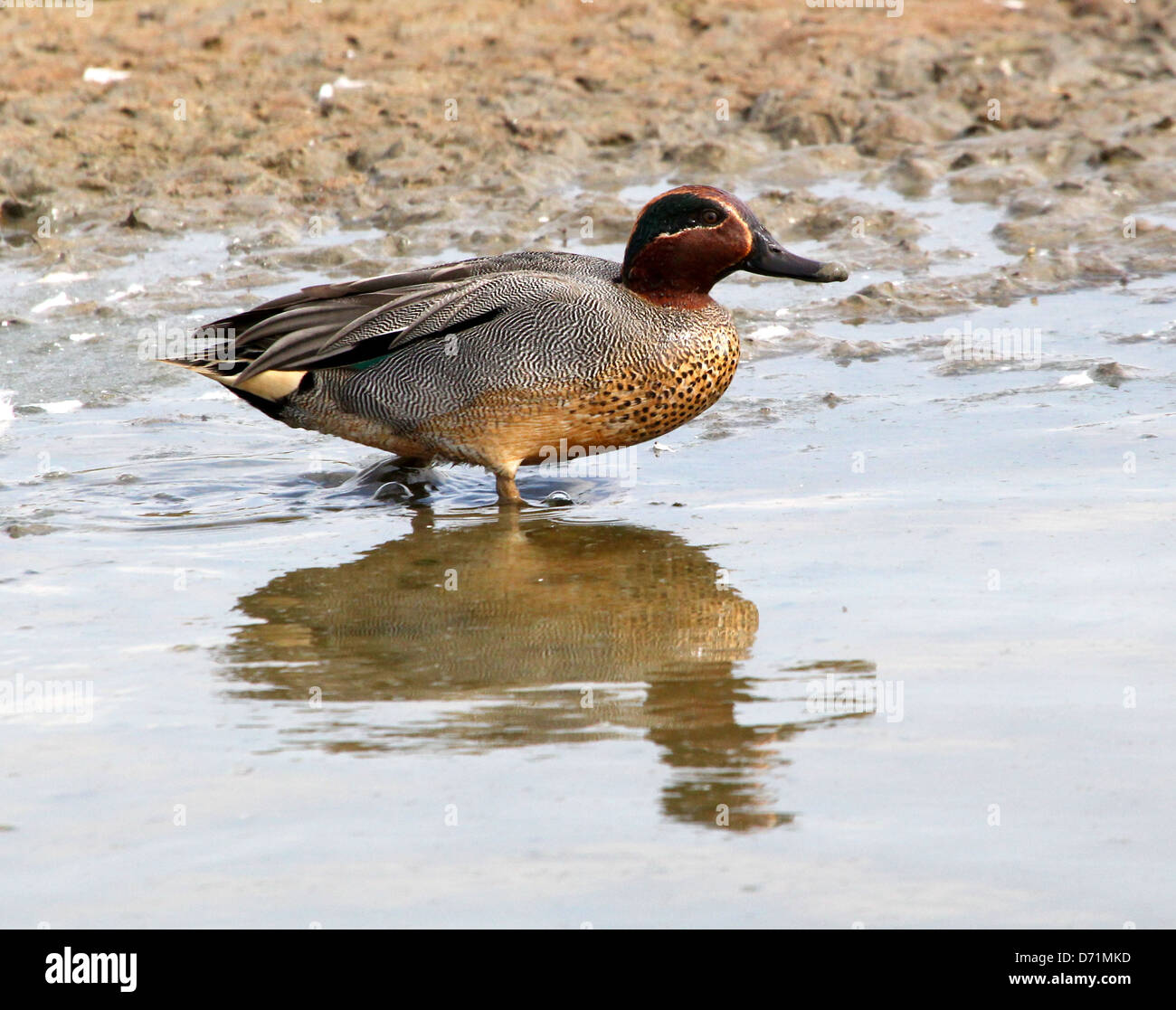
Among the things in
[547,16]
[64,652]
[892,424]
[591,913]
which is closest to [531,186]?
[547,16]

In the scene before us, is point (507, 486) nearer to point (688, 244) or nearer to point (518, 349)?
point (518, 349)

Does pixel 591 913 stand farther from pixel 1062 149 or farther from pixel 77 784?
pixel 1062 149

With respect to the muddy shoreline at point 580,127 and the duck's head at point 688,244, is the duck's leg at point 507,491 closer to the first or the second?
the duck's head at point 688,244

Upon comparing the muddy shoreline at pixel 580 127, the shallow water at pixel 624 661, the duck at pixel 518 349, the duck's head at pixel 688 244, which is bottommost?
the shallow water at pixel 624 661

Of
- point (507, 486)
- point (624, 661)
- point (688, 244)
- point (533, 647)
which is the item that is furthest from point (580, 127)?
point (624, 661)

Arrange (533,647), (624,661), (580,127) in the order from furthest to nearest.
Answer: (580,127), (533,647), (624,661)

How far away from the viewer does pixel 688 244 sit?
19.3 feet

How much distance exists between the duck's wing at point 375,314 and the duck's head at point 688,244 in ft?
0.68

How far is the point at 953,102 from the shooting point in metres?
11.0

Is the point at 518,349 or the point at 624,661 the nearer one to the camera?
the point at 624,661

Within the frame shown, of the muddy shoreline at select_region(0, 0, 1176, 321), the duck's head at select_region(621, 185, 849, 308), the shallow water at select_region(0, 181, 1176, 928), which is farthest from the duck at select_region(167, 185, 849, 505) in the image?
the muddy shoreline at select_region(0, 0, 1176, 321)

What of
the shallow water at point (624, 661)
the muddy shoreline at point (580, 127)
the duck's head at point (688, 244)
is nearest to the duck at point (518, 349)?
the duck's head at point (688, 244)

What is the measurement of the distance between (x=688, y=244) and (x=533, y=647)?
2.00 metres

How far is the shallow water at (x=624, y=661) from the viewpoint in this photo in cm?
319
